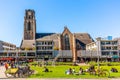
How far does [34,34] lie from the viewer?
145000mm

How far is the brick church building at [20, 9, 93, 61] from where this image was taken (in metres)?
128

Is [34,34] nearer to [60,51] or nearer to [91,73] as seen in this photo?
[60,51]

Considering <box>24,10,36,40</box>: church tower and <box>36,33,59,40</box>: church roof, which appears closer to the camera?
<box>36,33,59,40</box>: church roof

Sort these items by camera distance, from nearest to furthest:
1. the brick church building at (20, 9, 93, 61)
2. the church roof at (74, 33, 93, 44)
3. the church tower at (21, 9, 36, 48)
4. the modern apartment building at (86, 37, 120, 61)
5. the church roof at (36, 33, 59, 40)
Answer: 1. the modern apartment building at (86, 37, 120, 61)
2. the brick church building at (20, 9, 93, 61)
3. the church roof at (36, 33, 59, 40)
4. the church tower at (21, 9, 36, 48)
5. the church roof at (74, 33, 93, 44)

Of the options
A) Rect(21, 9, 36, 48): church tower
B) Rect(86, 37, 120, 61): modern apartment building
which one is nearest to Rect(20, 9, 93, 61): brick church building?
Rect(21, 9, 36, 48): church tower

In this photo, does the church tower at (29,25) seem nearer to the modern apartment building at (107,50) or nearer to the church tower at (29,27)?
the church tower at (29,27)

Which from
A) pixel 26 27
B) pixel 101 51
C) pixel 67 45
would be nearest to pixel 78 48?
pixel 67 45

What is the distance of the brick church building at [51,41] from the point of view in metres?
128

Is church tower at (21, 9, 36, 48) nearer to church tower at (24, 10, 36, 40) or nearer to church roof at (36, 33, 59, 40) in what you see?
church tower at (24, 10, 36, 40)

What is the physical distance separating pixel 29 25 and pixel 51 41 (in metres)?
26.1

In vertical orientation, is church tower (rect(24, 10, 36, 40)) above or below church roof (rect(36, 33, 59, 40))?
above

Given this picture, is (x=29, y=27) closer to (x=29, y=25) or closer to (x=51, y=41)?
(x=29, y=25)

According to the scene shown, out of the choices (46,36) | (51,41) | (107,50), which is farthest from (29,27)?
(107,50)

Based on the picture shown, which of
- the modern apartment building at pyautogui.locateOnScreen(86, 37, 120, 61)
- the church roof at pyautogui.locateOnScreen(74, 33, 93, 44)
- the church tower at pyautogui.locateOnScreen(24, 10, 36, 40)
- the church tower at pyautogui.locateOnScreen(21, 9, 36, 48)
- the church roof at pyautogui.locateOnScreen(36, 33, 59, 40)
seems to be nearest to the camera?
the modern apartment building at pyautogui.locateOnScreen(86, 37, 120, 61)
